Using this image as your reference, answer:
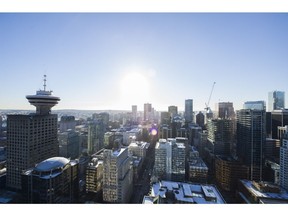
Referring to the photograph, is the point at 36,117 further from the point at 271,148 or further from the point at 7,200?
the point at 271,148

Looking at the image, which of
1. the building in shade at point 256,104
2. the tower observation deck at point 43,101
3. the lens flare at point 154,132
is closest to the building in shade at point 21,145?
the tower observation deck at point 43,101

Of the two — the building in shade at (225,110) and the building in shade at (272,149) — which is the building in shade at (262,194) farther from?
the building in shade at (225,110)

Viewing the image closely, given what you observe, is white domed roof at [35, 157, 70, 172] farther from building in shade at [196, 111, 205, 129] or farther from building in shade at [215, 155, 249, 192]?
building in shade at [196, 111, 205, 129]

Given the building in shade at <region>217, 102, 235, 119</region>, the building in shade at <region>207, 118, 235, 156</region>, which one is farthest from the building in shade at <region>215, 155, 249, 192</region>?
the building in shade at <region>217, 102, 235, 119</region>

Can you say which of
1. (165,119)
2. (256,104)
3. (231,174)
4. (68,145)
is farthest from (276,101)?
(68,145)

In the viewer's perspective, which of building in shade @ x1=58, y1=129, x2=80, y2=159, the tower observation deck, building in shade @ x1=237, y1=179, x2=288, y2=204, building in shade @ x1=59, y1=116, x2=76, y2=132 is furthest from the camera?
building in shade @ x1=59, y1=116, x2=76, y2=132
